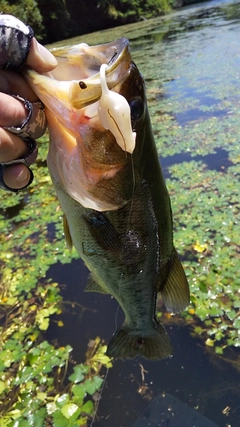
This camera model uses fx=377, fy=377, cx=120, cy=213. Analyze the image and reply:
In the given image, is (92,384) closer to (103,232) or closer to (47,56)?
(103,232)

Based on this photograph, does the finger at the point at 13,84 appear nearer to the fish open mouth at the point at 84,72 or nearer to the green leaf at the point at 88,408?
the fish open mouth at the point at 84,72

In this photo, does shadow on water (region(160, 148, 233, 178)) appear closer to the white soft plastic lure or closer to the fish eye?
the fish eye

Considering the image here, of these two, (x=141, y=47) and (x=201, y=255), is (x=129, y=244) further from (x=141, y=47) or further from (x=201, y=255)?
(x=141, y=47)

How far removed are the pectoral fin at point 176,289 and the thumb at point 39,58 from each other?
1121 millimetres

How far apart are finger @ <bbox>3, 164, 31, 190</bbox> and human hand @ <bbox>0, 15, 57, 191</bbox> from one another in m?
0.03

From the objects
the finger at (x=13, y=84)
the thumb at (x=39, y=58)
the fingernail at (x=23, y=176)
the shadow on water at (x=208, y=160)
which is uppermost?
the thumb at (x=39, y=58)

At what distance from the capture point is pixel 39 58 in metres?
1.20

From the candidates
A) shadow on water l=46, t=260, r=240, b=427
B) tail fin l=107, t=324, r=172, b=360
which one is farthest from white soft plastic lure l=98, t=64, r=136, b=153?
shadow on water l=46, t=260, r=240, b=427

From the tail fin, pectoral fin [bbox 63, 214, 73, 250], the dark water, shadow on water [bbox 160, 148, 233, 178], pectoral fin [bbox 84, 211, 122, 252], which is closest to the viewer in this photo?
pectoral fin [bbox 84, 211, 122, 252]

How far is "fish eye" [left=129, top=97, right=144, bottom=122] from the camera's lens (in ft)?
4.28

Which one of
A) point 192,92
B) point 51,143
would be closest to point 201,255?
point 51,143

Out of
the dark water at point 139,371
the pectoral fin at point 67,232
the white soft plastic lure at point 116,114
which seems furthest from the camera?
the dark water at point 139,371

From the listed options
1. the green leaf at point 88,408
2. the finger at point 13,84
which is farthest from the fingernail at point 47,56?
the green leaf at point 88,408

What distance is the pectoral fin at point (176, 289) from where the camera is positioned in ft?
6.38
